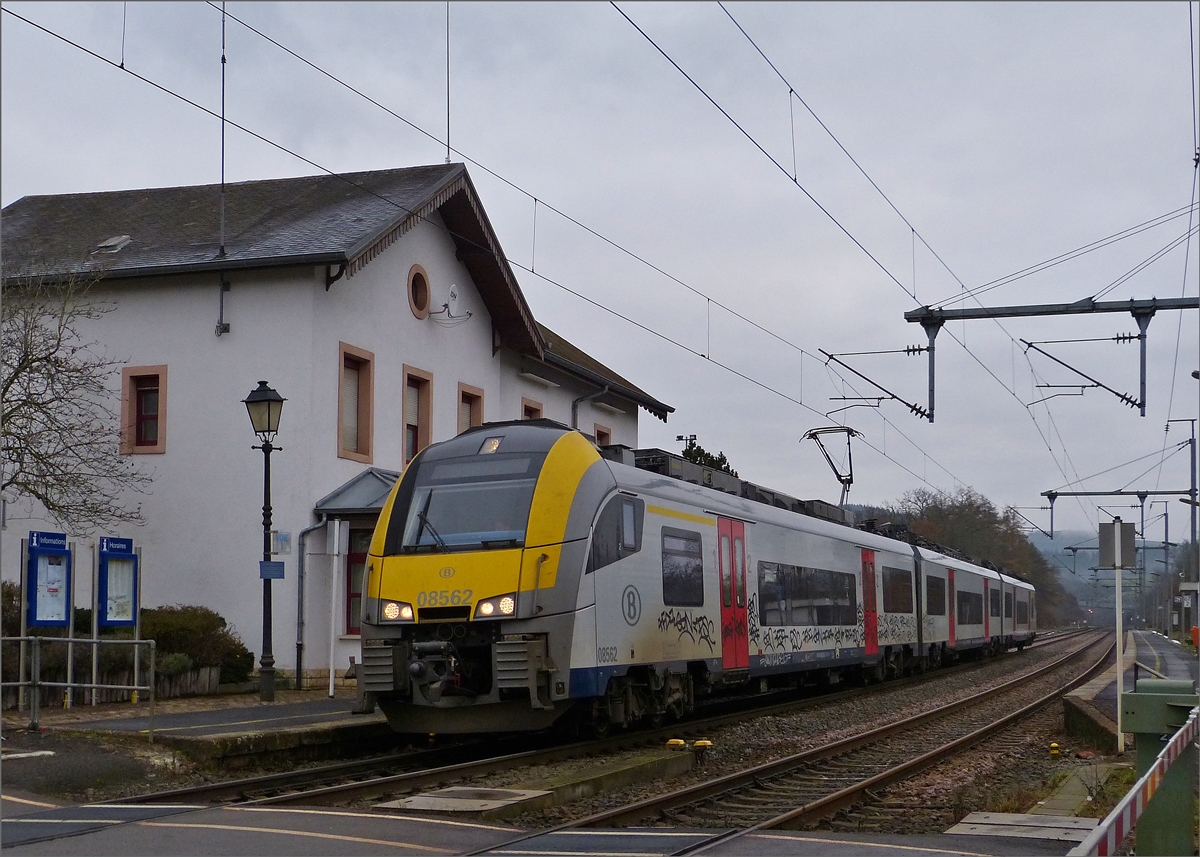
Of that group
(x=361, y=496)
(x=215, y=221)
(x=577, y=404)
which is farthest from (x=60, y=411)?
(x=577, y=404)

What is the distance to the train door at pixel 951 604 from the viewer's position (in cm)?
3434

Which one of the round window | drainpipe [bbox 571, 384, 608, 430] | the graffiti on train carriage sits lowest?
the graffiti on train carriage

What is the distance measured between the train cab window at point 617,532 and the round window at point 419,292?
468 inches

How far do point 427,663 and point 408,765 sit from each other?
1.06 m

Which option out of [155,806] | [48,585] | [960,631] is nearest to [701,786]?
[155,806]

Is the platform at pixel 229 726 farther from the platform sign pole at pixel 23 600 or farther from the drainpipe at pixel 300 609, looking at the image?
the drainpipe at pixel 300 609

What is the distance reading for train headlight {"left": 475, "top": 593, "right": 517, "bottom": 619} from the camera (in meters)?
12.9

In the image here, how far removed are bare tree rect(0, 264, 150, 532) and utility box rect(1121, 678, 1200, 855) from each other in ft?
47.7

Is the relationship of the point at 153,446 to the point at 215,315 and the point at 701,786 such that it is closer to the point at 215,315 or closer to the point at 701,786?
the point at 215,315

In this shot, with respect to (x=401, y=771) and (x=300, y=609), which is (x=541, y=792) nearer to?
(x=401, y=771)

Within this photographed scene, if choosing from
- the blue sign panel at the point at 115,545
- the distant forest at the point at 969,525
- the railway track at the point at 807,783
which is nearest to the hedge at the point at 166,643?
the blue sign panel at the point at 115,545

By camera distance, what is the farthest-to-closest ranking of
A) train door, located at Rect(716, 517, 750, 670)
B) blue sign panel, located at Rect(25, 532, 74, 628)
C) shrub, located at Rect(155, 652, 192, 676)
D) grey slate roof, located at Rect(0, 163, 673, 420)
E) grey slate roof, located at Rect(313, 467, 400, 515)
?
grey slate roof, located at Rect(0, 163, 673, 420) < grey slate roof, located at Rect(313, 467, 400, 515) < shrub, located at Rect(155, 652, 192, 676) < train door, located at Rect(716, 517, 750, 670) < blue sign panel, located at Rect(25, 532, 74, 628)

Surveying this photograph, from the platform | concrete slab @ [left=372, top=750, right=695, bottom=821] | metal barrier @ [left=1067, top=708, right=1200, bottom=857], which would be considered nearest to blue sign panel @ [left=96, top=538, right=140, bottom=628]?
the platform

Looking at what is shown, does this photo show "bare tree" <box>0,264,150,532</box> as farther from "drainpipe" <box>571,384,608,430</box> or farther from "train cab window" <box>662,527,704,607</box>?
"drainpipe" <box>571,384,608,430</box>
